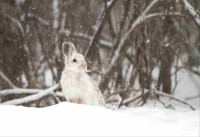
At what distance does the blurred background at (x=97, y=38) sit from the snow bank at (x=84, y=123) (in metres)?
3.17

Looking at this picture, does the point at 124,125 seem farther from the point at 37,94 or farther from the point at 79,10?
the point at 79,10

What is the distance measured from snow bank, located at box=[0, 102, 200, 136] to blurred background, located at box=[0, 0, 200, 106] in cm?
317

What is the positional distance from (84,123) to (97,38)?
4655 millimetres

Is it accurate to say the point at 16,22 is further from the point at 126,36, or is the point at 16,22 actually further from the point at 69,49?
the point at 69,49

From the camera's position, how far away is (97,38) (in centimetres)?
855

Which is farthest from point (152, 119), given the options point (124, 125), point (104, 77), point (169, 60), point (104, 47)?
point (104, 47)

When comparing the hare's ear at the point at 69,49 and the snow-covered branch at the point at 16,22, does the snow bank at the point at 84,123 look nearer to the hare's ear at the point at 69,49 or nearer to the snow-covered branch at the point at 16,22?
the hare's ear at the point at 69,49

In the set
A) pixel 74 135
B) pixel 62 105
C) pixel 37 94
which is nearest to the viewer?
pixel 74 135

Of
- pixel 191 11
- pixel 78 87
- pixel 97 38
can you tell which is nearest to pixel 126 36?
pixel 97 38

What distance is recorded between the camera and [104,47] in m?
9.88

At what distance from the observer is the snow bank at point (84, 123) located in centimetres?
385

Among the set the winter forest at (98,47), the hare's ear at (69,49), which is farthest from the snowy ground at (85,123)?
the winter forest at (98,47)

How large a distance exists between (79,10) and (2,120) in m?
4.36

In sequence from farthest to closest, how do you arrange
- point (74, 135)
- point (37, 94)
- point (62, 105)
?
point (37, 94) → point (62, 105) → point (74, 135)
